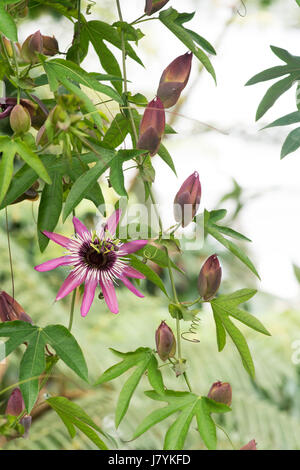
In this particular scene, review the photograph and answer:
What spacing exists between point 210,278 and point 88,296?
10cm

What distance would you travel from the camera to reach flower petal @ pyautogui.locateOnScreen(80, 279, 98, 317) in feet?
1.52

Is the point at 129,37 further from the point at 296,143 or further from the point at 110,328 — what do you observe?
the point at 110,328

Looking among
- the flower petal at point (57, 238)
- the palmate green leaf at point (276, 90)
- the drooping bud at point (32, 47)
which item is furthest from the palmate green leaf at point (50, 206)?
the palmate green leaf at point (276, 90)

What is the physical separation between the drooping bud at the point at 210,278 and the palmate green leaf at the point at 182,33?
16 cm

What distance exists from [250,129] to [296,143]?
8.88 ft

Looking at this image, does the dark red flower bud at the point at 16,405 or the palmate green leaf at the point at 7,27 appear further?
the dark red flower bud at the point at 16,405

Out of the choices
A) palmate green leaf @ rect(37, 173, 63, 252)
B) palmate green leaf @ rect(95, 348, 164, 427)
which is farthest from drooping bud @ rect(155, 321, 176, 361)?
palmate green leaf @ rect(37, 173, 63, 252)

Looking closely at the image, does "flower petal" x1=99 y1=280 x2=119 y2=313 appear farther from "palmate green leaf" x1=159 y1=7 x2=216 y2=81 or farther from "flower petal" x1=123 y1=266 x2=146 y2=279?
"palmate green leaf" x1=159 y1=7 x2=216 y2=81

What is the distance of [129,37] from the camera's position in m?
0.53

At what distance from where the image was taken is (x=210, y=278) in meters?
0.47

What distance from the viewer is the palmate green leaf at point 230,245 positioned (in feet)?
1.51

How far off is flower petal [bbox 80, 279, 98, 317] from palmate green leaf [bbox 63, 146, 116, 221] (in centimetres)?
9

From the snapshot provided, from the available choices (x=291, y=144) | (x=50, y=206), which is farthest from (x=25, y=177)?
(x=291, y=144)

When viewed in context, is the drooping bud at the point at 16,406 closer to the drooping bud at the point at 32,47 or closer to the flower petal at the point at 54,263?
the flower petal at the point at 54,263
